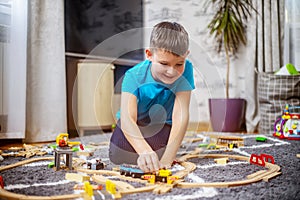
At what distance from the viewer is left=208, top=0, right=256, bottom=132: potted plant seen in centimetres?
219

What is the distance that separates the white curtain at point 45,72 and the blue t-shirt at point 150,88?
85 cm

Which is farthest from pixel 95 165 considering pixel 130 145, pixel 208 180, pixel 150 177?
pixel 208 180

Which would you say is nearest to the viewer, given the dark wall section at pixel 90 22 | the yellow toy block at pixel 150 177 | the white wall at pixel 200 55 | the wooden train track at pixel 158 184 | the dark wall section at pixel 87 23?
the wooden train track at pixel 158 184

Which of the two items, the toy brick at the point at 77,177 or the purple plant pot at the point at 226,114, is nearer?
the toy brick at the point at 77,177

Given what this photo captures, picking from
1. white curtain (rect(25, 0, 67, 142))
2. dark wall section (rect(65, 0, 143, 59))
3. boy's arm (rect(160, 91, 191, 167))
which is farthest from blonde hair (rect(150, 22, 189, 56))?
dark wall section (rect(65, 0, 143, 59))

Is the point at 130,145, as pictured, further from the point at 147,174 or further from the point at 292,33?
the point at 292,33

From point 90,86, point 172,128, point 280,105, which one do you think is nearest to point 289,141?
point 280,105

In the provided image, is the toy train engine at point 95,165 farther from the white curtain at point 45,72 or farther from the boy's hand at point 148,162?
the white curtain at point 45,72

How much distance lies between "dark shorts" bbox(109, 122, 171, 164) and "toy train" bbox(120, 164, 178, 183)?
110mm

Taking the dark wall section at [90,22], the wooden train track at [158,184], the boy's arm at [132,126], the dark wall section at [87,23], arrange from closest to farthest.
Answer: the wooden train track at [158,184]
the boy's arm at [132,126]
the dark wall section at [90,22]
the dark wall section at [87,23]

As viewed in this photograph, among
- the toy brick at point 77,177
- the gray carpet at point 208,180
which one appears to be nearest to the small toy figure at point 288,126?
the gray carpet at point 208,180

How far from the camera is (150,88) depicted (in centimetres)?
107

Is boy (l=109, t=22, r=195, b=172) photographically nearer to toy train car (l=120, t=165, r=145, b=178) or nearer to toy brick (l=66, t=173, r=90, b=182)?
toy train car (l=120, t=165, r=145, b=178)

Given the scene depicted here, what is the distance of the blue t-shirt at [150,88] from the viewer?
106 cm
